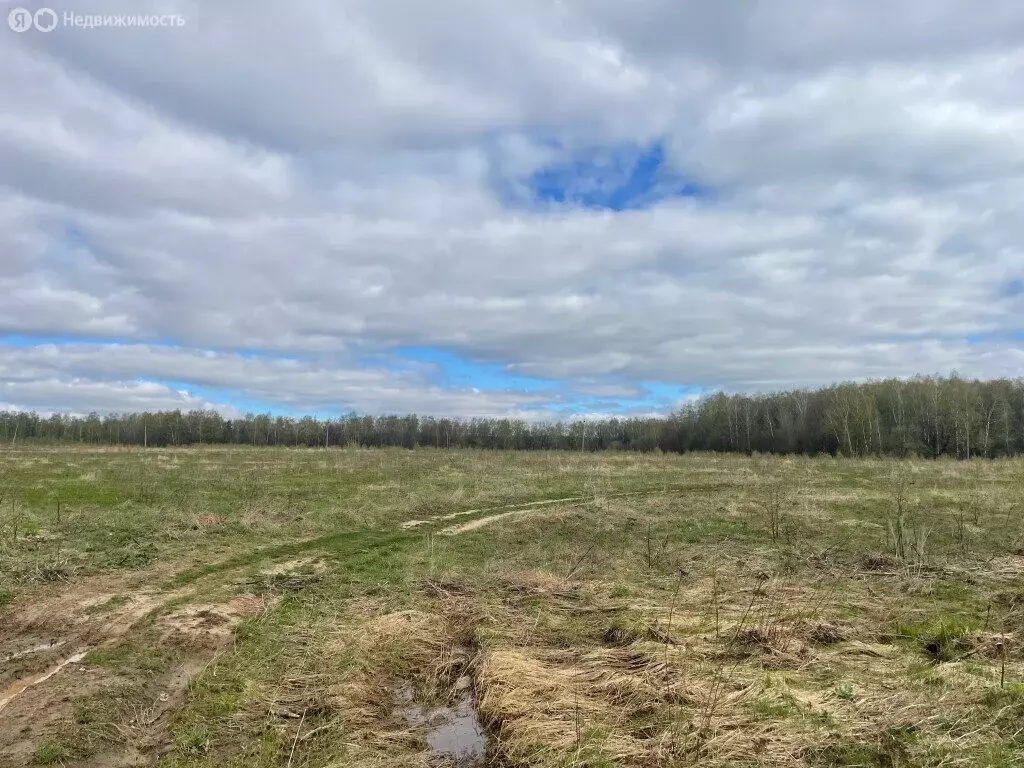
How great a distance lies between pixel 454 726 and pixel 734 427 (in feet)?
304

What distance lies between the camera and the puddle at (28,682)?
686 cm

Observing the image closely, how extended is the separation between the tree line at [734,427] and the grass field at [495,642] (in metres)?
52.7

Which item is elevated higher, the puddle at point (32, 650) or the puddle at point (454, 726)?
the puddle at point (32, 650)

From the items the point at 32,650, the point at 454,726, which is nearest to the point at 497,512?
the point at 32,650

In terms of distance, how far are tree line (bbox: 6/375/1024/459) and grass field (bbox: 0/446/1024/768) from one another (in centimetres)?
5265

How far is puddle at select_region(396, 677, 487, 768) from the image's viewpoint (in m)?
6.42

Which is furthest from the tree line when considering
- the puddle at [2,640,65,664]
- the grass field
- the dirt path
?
the puddle at [2,640,65,664]

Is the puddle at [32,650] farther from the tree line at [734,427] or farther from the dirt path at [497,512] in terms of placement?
the tree line at [734,427]

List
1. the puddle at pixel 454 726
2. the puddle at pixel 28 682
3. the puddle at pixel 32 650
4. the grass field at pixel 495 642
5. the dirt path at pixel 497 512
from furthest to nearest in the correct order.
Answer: the dirt path at pixel 497 512 → the puddle at pixel 32 650 → the puddle at pixel 28 682 → the puddle at pixel 454 726 → the grass field at pixel 495 642

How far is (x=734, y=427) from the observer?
94.1 m

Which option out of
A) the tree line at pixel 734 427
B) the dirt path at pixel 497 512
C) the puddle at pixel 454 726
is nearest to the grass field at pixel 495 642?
the puddle at pixel 454 726

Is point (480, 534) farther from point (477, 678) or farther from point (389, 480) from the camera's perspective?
point (389, 480)

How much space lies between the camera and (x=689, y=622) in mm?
9383

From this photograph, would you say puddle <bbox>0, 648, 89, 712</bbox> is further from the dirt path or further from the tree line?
the tree line
